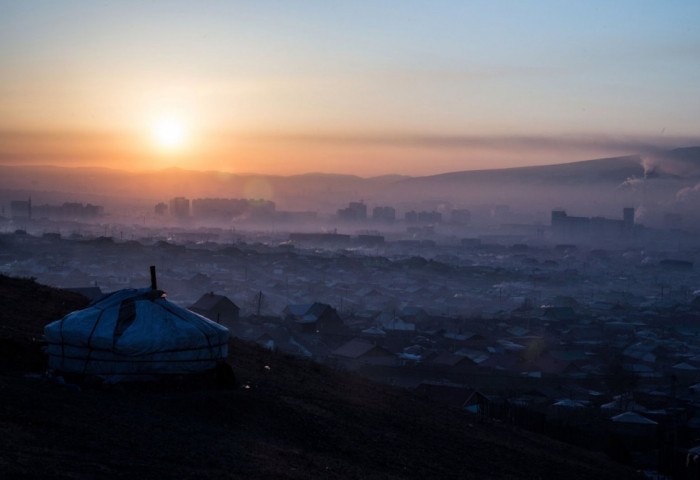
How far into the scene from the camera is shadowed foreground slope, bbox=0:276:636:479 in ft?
23.4

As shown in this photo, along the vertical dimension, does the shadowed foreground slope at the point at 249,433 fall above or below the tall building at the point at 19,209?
below

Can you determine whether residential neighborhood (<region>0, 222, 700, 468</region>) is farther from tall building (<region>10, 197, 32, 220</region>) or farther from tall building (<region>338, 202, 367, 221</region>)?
tall building (<region>338, 202, 367, 221</region>)

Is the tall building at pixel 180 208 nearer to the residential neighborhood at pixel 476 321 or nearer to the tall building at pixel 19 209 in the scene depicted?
the tall building at pixel 19 209

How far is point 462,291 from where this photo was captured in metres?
61.4

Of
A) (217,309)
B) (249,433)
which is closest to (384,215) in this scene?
(217,309)

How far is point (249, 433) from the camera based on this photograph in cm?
888

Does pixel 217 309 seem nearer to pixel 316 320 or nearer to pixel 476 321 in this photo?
pixel 316 320

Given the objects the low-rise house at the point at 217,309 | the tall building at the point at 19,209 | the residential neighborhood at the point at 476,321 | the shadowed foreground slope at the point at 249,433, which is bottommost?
the residential neighborhood at the point at 476,321

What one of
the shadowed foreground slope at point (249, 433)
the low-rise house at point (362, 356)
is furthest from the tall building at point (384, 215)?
the shadowed foreground slope at point (249, 433)

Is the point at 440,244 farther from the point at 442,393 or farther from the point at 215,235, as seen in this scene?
the point at 442,393

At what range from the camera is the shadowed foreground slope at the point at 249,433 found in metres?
7.14

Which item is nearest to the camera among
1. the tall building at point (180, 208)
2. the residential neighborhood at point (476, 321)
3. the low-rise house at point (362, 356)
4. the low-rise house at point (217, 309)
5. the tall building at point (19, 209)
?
the residential neighborhood at point (476, 321)

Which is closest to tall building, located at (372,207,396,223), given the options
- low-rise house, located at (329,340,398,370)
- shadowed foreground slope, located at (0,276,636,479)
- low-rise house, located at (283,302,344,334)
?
low-rise house, located at (283,302,344,334)

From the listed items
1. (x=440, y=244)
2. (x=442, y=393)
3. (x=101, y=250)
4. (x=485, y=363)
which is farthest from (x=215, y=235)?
(x=442, y=393)
